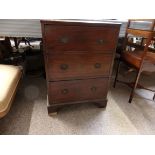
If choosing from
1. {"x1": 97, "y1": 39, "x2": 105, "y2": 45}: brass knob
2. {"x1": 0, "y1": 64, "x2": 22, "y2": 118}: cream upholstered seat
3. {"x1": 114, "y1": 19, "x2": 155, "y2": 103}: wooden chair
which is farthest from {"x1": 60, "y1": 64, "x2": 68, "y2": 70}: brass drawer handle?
{"x1": 114, "y1": 19, "x2": 155, "y2": 103}: wooden chair

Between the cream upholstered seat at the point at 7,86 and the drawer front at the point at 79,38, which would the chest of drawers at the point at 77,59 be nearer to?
the drawer front at the point at 79,38

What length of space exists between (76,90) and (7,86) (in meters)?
0.54

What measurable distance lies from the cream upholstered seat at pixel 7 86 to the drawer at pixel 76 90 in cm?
29

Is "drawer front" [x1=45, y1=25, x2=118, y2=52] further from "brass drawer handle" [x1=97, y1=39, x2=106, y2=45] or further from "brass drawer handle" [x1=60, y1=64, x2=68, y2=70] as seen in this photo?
"brass drawer handle" [x1=60, y1=64, x2=68, y2=70]

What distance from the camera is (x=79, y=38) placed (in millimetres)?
954

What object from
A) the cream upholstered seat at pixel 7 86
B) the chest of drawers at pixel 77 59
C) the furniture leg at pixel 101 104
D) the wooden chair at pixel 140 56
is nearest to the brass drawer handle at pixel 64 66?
the chest of drawers at pixel 77 59

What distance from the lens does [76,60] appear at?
40.8 inches

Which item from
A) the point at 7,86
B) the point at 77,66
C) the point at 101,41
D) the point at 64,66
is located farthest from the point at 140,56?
the point at 7,86

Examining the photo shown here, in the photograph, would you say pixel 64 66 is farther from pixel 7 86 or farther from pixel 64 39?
pixel 7 86

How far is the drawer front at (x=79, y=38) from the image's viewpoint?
90cm
